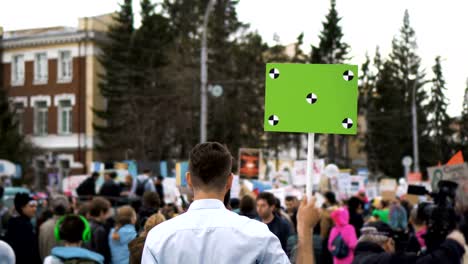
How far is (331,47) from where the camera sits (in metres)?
65.6

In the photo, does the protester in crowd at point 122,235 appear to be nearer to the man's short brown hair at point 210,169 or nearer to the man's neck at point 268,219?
the man's neck at point 268,219

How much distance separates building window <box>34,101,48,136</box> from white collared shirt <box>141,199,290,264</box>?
58.3 m

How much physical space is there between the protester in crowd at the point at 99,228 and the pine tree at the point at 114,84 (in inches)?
1775

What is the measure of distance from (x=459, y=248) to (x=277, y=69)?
1.89 m

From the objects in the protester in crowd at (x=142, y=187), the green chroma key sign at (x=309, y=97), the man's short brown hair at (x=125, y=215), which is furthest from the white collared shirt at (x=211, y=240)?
the protester in crowd at (x=142, y=187)

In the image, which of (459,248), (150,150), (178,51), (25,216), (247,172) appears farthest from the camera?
(178,51)

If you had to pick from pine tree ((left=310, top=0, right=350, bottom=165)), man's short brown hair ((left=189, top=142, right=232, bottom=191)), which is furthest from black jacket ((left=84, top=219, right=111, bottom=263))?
pine tree ((left=310, top=0, right=350, bottom=165))

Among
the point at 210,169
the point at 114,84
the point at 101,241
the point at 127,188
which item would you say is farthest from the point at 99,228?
the point at 114,84

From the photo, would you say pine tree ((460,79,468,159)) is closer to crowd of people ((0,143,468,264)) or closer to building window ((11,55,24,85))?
building window ((11,55,24,85))

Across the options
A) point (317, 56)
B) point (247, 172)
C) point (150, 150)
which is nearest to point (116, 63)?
point (150, 150)

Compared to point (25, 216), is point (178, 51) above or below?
above

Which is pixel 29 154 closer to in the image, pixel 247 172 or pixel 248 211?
pixel 247 172

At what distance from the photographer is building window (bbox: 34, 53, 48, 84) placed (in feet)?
199

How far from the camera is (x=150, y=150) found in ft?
172
